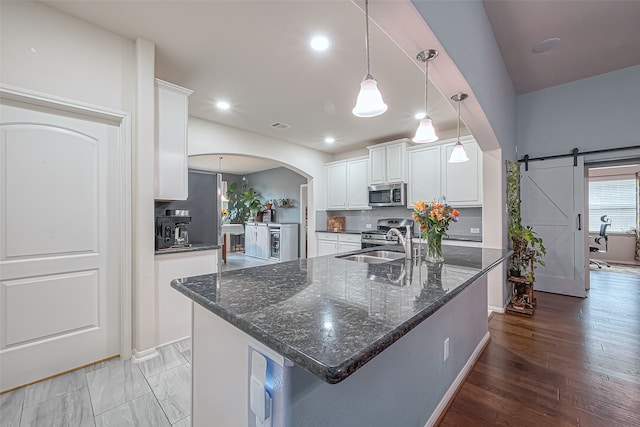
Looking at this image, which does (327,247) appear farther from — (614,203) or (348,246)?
(614,203)

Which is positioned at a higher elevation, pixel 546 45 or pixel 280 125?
pixel 546 45

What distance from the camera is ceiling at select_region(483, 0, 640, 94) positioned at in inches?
89.7

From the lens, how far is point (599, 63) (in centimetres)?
318

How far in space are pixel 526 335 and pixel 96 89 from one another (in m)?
4.40

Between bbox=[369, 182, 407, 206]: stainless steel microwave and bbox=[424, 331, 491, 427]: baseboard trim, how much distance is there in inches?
104

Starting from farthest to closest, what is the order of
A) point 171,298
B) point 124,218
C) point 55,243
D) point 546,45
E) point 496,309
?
point 496,309 → point 546,45 → point 171,298 → point 124,218 → point 55,243

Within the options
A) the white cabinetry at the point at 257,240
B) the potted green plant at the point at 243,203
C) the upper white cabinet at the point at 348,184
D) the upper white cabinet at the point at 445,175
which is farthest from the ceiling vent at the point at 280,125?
the potted green plant at the point at 243,203

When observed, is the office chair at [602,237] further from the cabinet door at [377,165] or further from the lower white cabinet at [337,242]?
the lower white cabinet at [337,242]

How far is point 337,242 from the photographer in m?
5.45

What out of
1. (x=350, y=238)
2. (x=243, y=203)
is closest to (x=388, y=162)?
(x=350, y=238)

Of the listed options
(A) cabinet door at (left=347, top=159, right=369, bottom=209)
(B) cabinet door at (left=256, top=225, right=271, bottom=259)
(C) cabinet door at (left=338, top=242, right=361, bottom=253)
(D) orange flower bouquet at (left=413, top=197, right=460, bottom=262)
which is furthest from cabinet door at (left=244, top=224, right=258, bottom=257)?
(D) orange flower bouquet at (left=413, top=197, right=460, bottom=262)

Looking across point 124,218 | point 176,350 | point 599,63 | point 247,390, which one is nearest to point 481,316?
point 247,390

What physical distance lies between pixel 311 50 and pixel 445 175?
292cm

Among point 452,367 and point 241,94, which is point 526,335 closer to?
point 452,367
